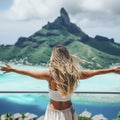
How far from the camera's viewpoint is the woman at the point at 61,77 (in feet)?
5.70

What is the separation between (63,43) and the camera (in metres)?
19.9


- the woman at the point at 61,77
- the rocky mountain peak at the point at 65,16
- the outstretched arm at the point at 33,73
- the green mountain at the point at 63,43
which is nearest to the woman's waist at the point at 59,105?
the woman at the point at 61,77

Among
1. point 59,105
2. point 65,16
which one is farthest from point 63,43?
point 59,105

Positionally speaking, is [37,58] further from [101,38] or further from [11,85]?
[101,38]

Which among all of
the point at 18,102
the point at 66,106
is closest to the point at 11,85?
the point at 18,102

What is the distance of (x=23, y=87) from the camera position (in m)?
17.3

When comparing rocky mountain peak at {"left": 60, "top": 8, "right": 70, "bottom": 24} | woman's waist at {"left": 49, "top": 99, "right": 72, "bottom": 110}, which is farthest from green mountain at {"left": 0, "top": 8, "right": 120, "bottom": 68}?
woman's waist at {"left": 49, "top": 99, "right": 72, "bottom": 110}

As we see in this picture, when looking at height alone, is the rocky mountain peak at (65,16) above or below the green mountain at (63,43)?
above

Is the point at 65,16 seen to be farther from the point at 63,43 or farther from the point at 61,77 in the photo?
the point at 61,77

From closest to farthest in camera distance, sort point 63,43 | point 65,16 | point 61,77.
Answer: point 61,77, point 63,43, point 65,16

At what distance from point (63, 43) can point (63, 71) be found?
18.2 m

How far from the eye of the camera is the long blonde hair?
1731 millimetres

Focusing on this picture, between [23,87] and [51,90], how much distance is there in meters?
15.7

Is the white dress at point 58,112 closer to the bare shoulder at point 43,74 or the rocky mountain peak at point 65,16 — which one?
the bare shoulder at point 43,74
